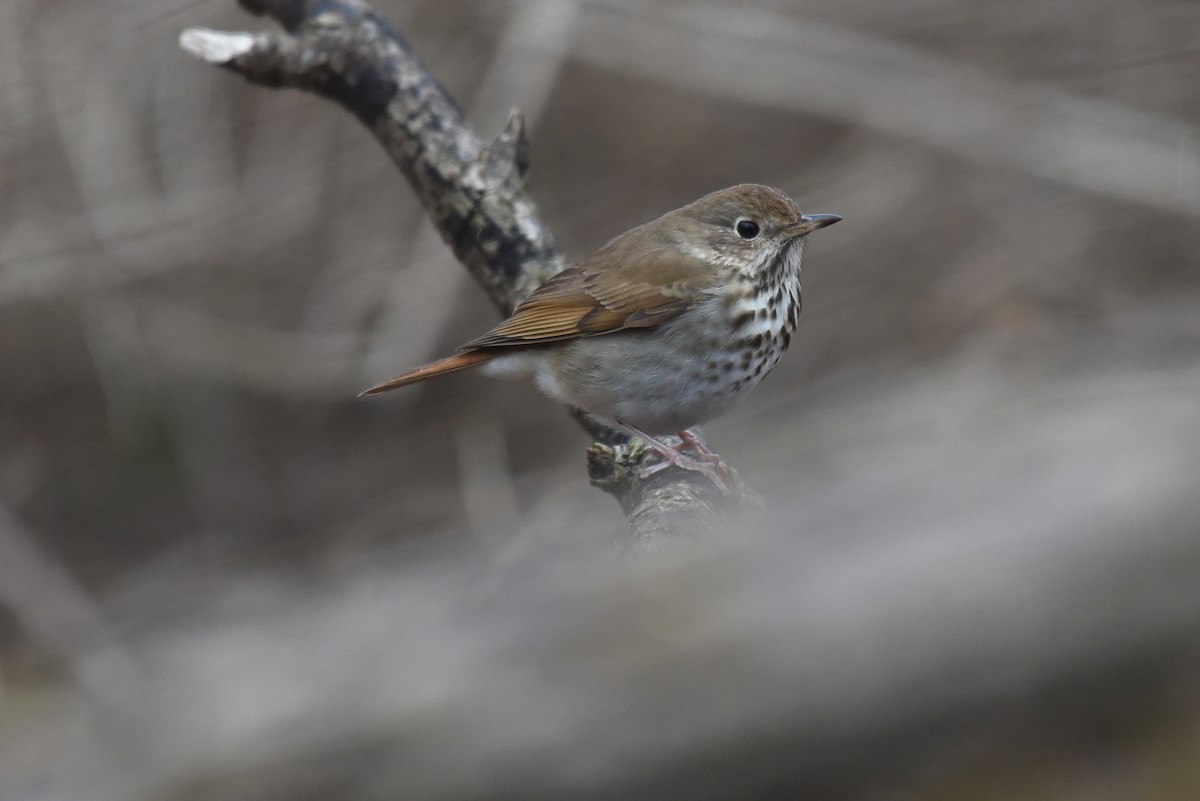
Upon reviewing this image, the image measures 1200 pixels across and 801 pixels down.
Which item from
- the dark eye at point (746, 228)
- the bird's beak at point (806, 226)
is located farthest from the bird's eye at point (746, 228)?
the bird's beak at point (806, 226)

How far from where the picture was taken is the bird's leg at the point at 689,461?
424 cm

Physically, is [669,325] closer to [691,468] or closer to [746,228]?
[746,228]

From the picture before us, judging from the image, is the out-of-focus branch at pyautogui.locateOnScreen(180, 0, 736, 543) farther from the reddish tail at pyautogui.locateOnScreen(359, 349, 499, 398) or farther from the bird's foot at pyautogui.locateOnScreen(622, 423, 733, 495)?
the reddish tail at pyautogui.locateOnScreen(359, 349, 499, 398)

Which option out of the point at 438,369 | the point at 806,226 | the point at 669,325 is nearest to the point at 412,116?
the point at 438,369

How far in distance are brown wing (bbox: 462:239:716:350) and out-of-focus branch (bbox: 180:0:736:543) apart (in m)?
0.15

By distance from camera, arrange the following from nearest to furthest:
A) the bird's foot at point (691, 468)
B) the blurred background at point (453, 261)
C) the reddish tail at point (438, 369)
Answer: the bird's foot at point (691, 468), the reddish tail at point (438, 369), the blurred background at point (453, 261)

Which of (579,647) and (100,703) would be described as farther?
(100,703)

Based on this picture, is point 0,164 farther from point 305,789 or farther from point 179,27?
point 305,789

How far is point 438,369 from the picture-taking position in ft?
15.2

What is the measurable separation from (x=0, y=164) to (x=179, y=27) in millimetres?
1473

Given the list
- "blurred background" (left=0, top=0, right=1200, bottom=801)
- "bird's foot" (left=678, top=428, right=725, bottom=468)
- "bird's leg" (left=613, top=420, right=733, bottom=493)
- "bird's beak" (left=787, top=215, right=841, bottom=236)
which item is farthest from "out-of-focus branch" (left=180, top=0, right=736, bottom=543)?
"blurred background" (left=0, top=0, right=1200, bottom=801)

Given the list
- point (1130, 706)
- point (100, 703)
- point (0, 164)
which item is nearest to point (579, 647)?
point (1130, 706)

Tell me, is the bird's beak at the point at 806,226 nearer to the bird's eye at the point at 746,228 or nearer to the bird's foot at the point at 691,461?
the bird's eye at the point at 746,228

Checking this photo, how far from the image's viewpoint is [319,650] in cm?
152
